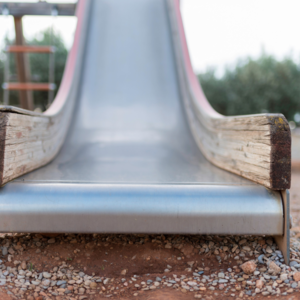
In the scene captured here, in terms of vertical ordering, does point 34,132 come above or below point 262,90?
below

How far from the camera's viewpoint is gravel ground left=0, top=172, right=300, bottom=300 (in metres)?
1.33

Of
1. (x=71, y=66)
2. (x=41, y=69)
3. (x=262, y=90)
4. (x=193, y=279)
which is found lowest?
(x=193, y=279)

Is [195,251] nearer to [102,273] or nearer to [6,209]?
[102,273]

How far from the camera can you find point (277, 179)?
4.71 feet

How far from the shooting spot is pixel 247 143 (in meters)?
1.71

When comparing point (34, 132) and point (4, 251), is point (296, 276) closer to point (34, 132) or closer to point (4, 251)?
point (4, 251)

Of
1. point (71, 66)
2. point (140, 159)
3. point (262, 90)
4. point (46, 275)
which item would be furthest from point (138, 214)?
point (262, 90)

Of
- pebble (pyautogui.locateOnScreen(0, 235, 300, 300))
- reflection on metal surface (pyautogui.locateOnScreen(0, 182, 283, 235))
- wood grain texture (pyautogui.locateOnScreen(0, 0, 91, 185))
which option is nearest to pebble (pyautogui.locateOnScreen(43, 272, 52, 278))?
pebble (pyautogui.locateOnScreen(0, 235, 300, 300))

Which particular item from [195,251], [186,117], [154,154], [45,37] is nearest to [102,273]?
[195,251]

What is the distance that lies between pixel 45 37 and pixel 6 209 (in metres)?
16.9

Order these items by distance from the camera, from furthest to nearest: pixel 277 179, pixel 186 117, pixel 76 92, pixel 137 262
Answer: pixel 76 92 < pixel 186 117 < pixel 137 262 < pixel 277 179

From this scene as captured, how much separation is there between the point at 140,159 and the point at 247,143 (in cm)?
96

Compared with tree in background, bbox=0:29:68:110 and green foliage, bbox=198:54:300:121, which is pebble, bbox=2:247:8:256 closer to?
green foliage, bbox=198:54:300:121

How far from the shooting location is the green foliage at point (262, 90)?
12680mm
